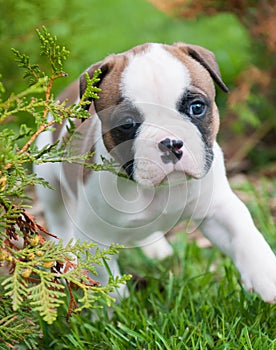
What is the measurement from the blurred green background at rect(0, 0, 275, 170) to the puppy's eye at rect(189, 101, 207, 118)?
8.75ft

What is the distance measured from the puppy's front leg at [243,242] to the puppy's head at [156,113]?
0.33m

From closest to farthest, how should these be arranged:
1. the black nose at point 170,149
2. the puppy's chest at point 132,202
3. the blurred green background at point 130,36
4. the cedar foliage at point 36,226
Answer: the cedar foliage at point 36,226 < the black nose at point 170,149 < the puppy's chest at point 132,202 < the blurred green background at point 130,36

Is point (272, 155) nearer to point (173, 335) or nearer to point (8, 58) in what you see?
point (8, 58)

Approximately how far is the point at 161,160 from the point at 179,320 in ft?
2.60

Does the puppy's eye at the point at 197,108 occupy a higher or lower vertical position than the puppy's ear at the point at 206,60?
lower

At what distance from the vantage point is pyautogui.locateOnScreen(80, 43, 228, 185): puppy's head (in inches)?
116

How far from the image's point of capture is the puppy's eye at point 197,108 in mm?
3080

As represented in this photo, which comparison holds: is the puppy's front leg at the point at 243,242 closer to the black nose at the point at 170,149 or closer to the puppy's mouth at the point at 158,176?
the puppy's mouth at the point at 158,176

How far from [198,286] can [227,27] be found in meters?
6.95

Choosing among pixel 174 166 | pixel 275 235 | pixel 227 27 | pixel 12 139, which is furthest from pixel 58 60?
pixel 227 27

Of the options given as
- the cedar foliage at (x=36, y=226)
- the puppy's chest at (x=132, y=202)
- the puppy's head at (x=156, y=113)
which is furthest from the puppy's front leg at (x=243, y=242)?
the cedar foliage at (x=36, y=226)

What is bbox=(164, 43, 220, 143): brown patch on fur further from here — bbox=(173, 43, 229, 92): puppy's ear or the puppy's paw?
the puppy's paw

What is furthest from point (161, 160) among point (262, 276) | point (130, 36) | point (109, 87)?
point (130, 36)

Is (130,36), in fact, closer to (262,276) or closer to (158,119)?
(158,119)
